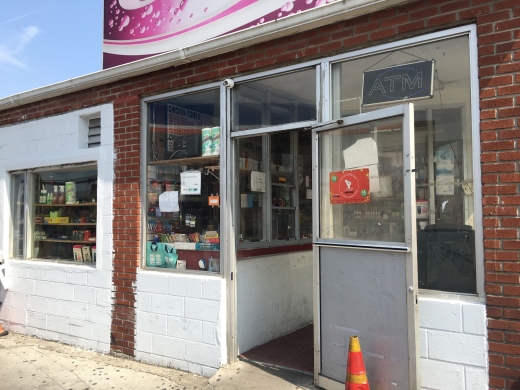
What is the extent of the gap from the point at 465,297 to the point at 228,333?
2401 mm

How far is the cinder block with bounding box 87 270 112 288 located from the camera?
19.2 ft

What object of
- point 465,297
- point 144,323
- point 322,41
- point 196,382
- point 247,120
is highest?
point 322,41

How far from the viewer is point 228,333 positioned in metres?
4.91

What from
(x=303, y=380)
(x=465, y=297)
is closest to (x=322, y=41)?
(x=465, y=297)

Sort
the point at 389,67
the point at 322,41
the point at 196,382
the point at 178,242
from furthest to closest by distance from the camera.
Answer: the point at 178,242 → the point at 196,382 → the point at 322,41 → the point at 389,67

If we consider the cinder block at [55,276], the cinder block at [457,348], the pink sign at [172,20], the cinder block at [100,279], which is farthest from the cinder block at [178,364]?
the pink sign at [172,20]

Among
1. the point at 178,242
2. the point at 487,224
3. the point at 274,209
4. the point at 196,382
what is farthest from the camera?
the point at 274,209

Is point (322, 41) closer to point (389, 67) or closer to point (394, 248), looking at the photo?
point (389, 67)

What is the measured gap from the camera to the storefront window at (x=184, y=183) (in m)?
5.19

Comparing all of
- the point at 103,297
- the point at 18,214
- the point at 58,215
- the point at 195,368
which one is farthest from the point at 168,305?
the point at 18,214

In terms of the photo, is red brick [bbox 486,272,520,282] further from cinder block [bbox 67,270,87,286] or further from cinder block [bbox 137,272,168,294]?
cinder block [bbox 67,270,87,286]

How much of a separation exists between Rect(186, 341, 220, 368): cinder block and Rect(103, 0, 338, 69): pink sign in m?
3.32

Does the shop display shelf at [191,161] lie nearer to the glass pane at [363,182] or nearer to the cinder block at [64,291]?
the glass pane at [363,182]

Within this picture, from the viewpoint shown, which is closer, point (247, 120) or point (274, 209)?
point (247, 120)
